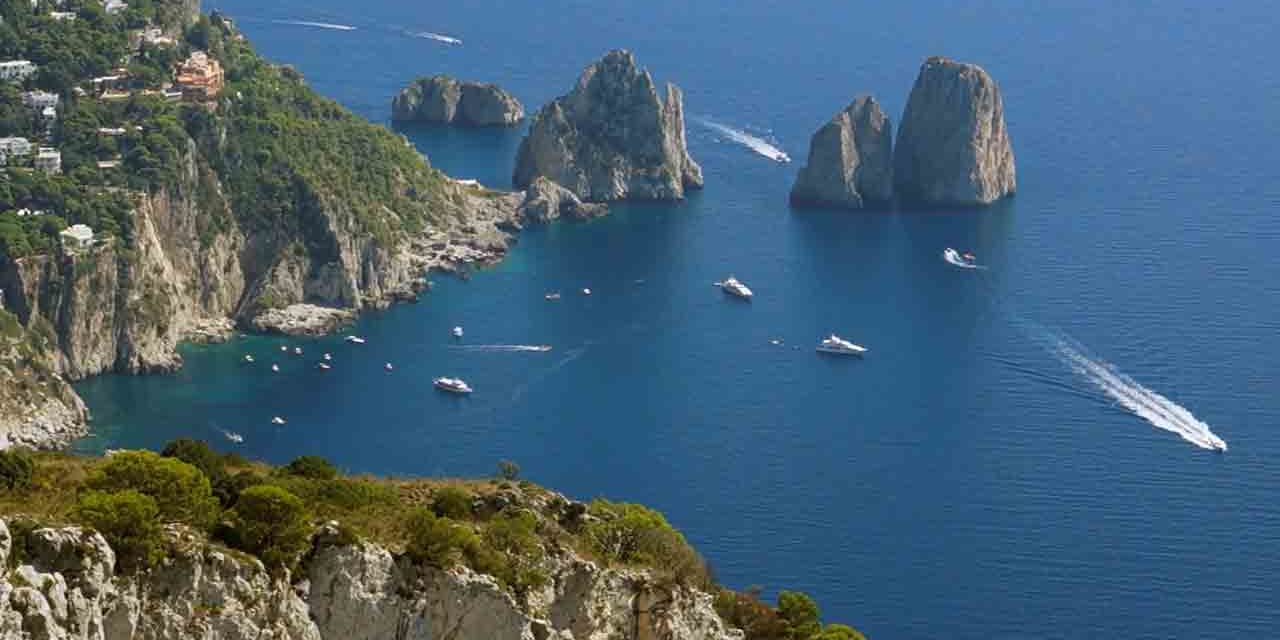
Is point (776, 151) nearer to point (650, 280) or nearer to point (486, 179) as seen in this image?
point (486, 179)

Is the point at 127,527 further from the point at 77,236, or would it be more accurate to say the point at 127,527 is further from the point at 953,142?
the point at 953,142

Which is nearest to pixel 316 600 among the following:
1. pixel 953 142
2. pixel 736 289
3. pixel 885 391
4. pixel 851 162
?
pixel 885 391

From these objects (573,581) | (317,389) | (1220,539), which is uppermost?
(573,581)

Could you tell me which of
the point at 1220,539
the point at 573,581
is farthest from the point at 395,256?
the point at 573,581

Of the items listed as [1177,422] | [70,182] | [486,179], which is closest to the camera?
[1177,422]

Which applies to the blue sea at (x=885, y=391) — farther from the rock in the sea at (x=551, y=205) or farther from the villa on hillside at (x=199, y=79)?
the villa on hillside at (x=199, y=79)

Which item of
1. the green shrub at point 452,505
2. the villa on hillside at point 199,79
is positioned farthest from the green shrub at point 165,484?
the villa on hillside at point 199,79
